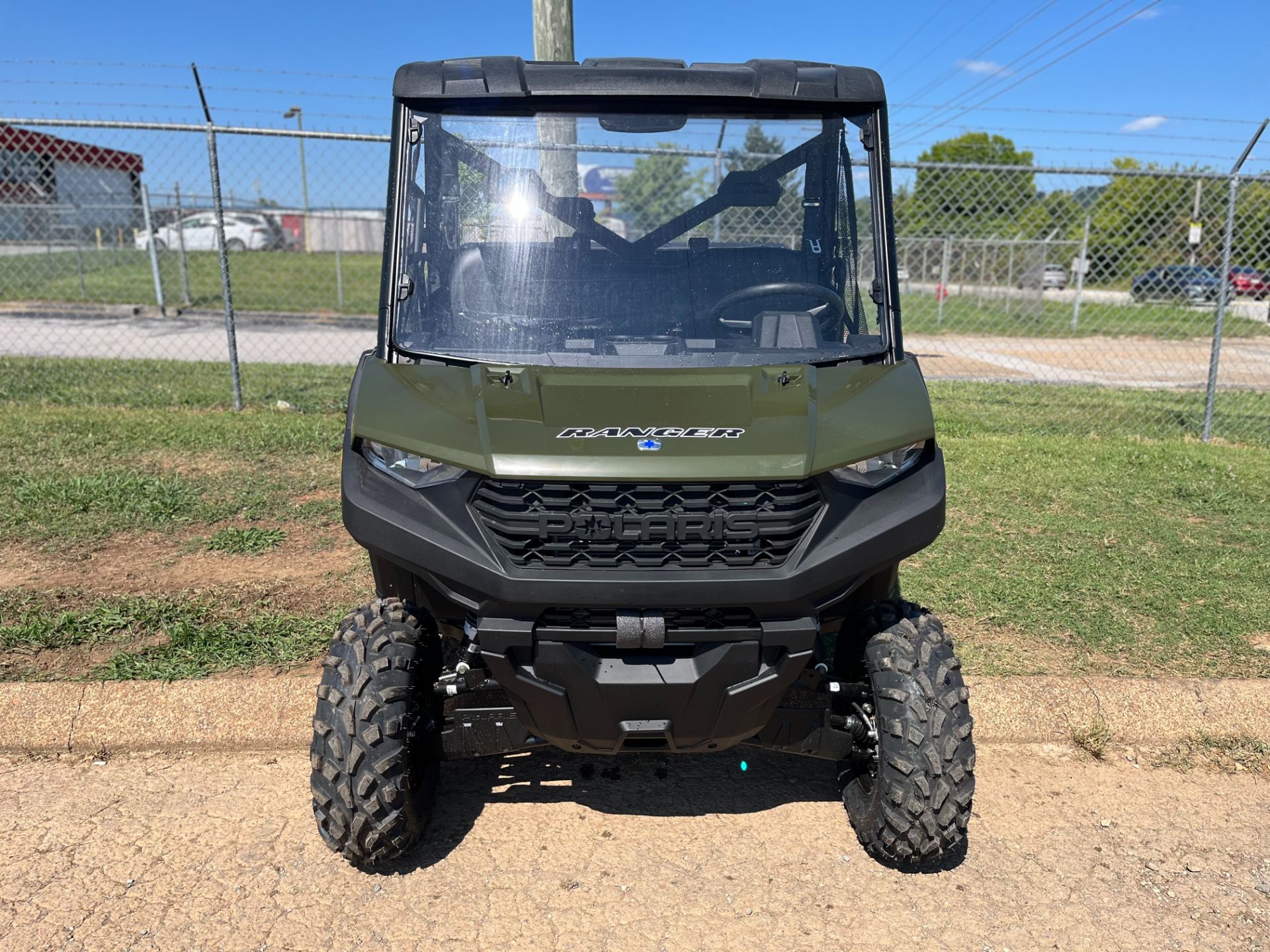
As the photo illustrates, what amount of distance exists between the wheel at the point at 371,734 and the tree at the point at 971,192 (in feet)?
20.8

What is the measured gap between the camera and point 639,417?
262 cm

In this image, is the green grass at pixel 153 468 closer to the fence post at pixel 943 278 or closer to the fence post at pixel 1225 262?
the fence post at pixel 1225 262

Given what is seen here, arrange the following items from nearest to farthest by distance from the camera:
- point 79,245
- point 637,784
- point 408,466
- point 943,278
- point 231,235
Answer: point 408,466 → point 637,784 → point 79,245 → point 943,278 → point 231,235

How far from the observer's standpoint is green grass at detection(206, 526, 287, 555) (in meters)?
5.13

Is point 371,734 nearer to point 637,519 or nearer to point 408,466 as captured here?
point 408,466

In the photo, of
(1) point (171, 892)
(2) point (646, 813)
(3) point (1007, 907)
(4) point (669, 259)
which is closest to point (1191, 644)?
(3) point (1007, 907)

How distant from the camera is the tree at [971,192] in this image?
11.1m

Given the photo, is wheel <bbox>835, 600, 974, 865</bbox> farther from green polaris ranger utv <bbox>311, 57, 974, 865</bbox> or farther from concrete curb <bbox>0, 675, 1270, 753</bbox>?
concrete curb <bbox>0, 675, 1270, 753</bbox>

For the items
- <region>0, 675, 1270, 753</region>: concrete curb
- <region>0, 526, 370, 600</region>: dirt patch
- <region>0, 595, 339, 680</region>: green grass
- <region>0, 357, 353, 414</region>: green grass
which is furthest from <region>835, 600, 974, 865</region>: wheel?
<region>0, 357, 353, 414</region>: green grass

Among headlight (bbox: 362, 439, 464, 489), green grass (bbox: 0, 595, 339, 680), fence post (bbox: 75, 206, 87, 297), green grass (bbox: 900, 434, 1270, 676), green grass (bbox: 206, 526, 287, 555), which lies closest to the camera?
headlight (bbox: 362, 439, 464, 489)

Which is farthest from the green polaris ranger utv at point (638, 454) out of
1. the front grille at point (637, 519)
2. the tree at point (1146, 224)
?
the tree at point (1146, 224)

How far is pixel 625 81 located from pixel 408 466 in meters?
1.38

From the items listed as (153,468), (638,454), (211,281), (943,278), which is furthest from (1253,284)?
(211,281)

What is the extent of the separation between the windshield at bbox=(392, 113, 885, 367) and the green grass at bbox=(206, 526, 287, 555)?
2453 millimetres
